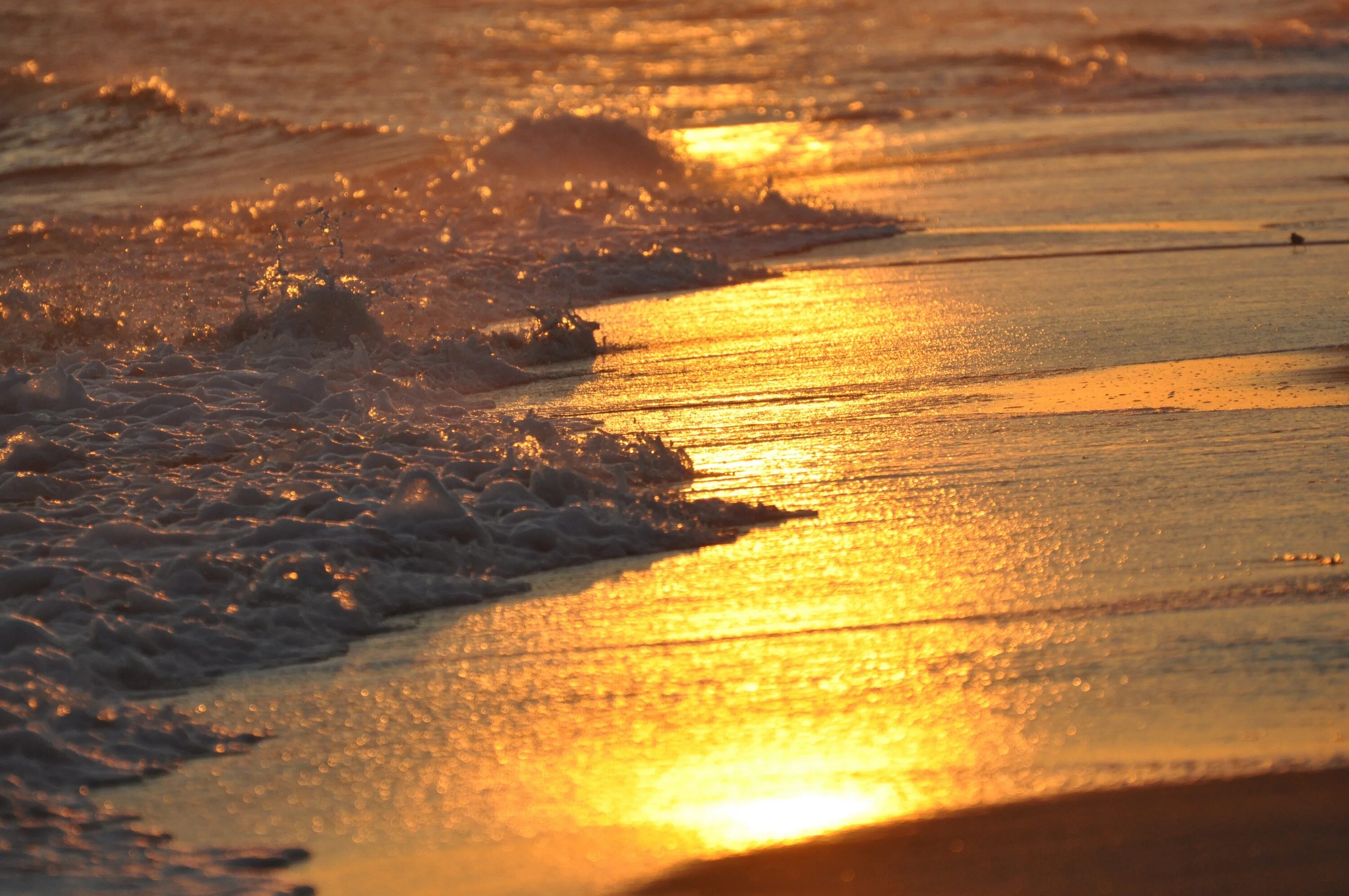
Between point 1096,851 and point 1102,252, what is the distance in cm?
688

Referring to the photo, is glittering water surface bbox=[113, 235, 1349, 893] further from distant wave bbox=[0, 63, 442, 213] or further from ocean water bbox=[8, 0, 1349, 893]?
distant wave bbox=[0, 63, 442, 213]

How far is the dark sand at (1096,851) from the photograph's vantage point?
2.90 m

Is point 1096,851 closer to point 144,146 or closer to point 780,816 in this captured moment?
point 780,816

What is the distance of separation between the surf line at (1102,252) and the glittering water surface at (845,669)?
3.37m

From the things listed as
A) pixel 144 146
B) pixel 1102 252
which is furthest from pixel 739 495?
pixel 144 146

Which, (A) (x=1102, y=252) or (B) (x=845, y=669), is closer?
(B) (x=845, y=669)

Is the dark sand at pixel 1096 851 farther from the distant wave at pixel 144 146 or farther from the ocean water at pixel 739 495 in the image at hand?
the distant wave at pixel 144 146

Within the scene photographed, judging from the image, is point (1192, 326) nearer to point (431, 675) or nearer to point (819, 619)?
point (819, 619)

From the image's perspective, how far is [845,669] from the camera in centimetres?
377

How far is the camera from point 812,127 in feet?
64.2

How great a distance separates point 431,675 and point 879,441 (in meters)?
2.37

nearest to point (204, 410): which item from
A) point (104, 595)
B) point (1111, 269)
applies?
point (104, 595)

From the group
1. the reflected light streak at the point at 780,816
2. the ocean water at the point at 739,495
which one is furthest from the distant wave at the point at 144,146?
the reflected light streak at the point at 780,816

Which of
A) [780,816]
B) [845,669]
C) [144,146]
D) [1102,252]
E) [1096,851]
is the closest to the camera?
[1096,851]
